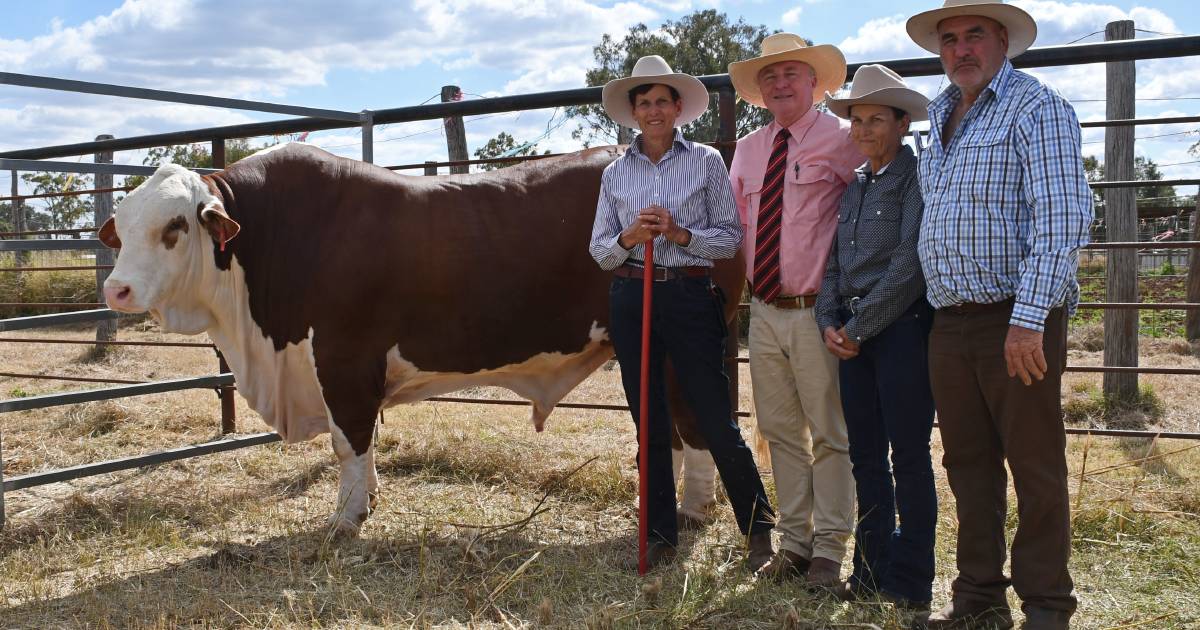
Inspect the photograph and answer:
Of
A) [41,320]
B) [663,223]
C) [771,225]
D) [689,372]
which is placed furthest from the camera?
[41,320]

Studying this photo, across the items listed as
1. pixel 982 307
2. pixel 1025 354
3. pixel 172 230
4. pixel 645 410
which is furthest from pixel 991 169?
pixel 172 230

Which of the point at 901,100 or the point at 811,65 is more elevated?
the point at 811,65

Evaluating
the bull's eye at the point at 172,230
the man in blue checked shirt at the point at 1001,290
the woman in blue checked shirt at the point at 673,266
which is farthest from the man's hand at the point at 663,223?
the bull's eye at the point at 172,230

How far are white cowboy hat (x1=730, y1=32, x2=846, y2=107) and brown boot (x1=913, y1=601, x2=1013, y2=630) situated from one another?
1.93 meters

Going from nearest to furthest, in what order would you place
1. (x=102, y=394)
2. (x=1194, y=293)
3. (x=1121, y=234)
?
(x=102, y=394) → (x=1121, y=234) → (x=1194, y=293)

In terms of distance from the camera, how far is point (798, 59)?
367cm

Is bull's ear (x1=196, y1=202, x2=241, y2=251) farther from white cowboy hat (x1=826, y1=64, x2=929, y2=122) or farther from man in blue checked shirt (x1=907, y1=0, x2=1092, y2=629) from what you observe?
man in blue checked shirt (x1=907, y1=0, x2=1092, y2=629)

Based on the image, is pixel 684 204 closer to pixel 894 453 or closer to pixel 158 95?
pixel 894 453

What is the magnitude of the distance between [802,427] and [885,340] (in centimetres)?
61

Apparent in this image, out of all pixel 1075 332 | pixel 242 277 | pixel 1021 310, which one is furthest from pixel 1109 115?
pixel 242 277

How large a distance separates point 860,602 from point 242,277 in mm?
3130

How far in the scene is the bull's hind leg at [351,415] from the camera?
4488mm

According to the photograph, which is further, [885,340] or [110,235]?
[110,235]

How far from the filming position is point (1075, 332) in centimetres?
1024
